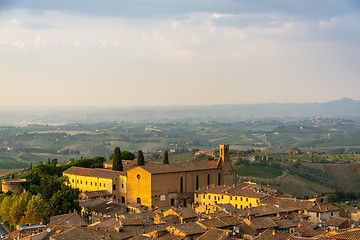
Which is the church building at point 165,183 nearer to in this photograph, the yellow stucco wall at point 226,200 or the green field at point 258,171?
the yellow stucco wall at point 226,200

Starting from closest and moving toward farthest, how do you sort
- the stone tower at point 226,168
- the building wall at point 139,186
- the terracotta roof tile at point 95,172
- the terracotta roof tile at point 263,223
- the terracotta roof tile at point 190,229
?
the terracotta roof tile at point 190,229 < the terracotta roof tile at point 263,223 < the building wall at point 139,186 < the terracotta roof tile at point 95,172 < the stone tower at point 226,168

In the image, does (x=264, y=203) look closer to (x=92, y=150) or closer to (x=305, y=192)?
(x=305, y=192)

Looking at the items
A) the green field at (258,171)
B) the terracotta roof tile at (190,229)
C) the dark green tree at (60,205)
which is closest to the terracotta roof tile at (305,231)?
the terracotta roof tile at (190,229)

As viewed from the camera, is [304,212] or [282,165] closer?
[304,212]

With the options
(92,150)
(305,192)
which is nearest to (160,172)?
(305,192)

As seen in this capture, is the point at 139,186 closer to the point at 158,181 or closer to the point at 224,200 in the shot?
the point at 158,181

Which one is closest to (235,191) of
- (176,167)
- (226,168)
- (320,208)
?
(176,167)

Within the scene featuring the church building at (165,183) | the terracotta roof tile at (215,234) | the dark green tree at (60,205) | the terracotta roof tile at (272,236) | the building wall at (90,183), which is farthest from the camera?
the building wall at (90,183)
